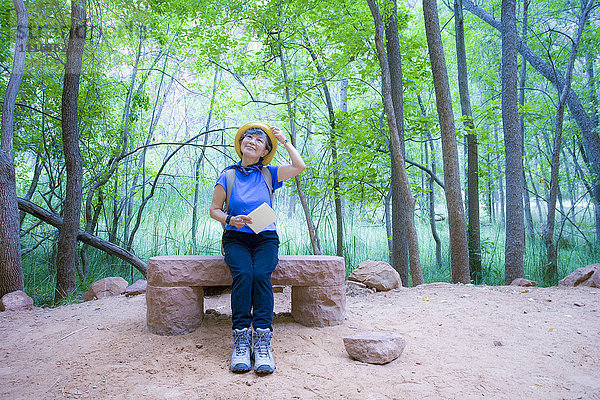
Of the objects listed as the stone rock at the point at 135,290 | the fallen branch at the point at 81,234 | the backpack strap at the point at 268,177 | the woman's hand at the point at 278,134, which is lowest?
the stone rock at the point at 135,290

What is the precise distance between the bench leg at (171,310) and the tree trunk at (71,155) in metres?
2.55

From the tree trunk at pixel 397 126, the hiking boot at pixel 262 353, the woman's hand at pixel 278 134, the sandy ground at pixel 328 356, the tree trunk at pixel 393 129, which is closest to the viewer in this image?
A: the sandy ground at pixel 328 356

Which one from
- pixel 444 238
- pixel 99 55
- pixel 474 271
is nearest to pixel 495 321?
pixel 474 271

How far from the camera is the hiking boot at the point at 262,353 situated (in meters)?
2.09

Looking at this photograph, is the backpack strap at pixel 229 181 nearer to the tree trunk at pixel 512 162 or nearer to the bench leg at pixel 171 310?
the bench leg at pixel 171 310

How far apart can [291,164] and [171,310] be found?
4.10 feet

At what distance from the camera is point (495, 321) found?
9.66ft

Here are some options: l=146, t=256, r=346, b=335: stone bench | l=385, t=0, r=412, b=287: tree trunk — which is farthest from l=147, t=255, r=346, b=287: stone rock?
l=385, t=0, r=412, b=287: tree trunk

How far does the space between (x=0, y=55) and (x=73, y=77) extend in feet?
4.98

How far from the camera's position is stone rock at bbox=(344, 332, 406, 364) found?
2.20 meters

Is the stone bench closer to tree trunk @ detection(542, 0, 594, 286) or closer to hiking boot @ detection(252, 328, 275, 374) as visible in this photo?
hiking boot @ detection(252, 328, 275, 374)

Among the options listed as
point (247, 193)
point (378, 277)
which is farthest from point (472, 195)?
point (247, 193)

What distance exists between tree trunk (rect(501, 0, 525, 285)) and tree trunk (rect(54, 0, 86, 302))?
500cm

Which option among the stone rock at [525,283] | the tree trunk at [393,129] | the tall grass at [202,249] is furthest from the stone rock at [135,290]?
the stone rock at [525,283]
